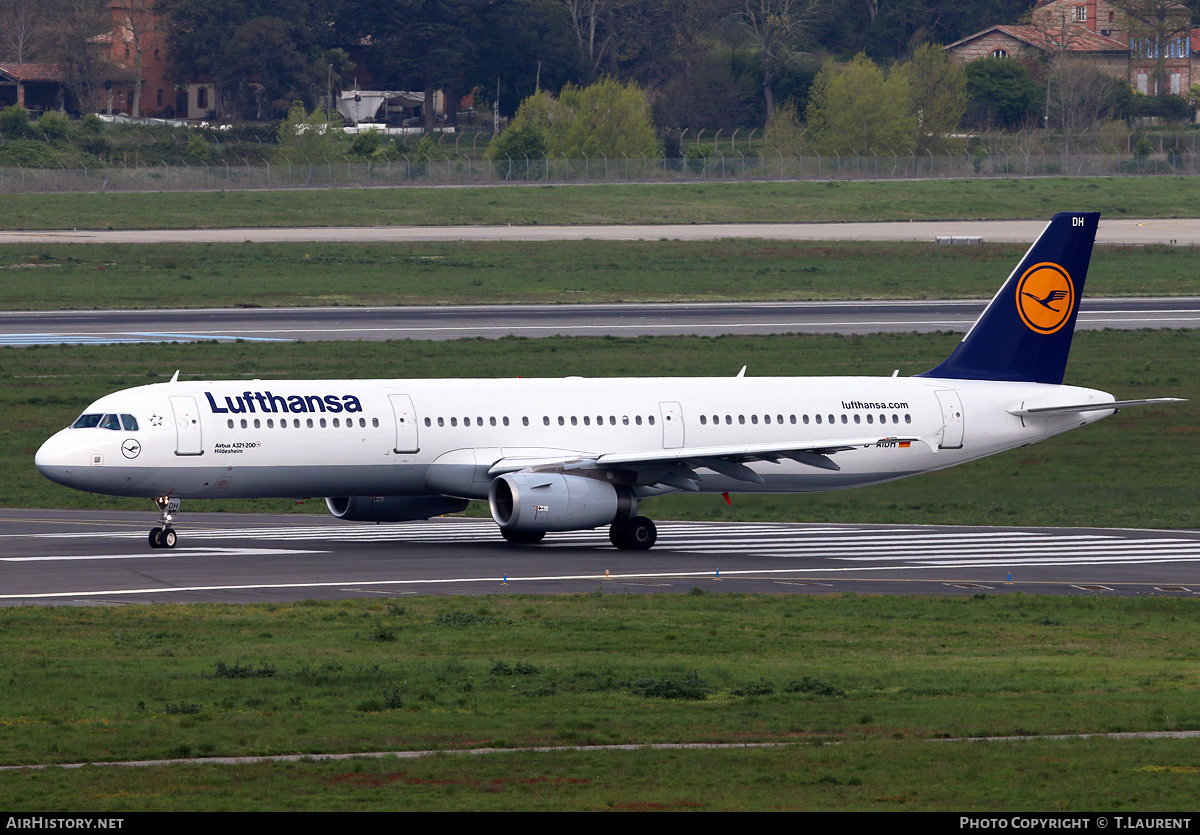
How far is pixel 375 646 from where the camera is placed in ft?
96.8

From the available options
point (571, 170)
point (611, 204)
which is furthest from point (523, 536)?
point (571, 170)

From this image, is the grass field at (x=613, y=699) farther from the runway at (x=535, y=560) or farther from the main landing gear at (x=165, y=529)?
the main landing gear at (x=165, y=529)

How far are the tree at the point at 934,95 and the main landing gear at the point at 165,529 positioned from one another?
158 m

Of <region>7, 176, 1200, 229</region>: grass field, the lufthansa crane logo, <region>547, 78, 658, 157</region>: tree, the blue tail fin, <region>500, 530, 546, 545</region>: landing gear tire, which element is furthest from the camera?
<region>547, 78, 658, 157</region>: tree

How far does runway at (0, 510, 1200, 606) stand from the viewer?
3725cm

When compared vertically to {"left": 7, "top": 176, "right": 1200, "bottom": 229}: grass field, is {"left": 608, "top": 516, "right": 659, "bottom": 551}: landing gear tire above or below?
below

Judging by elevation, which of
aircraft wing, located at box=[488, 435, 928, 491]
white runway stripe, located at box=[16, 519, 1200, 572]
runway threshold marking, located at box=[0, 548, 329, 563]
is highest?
aircraft wing, located at box=[488, 435, 928, 491]

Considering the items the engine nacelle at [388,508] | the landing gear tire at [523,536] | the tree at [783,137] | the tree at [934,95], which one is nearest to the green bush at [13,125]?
the tree at [783,137]

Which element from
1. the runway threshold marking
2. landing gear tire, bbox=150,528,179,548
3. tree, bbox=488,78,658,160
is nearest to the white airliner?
landing gear tire, bbox=150,528,179,548

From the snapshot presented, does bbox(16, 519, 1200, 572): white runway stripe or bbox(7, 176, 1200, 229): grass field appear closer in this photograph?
bbox(16, 519, 1200, 572): white runway stripe

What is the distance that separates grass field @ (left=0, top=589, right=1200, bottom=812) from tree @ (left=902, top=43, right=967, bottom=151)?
530ft

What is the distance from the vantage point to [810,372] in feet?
234

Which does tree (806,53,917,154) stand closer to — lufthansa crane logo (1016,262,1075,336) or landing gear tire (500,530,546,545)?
lufthansa crane logo (1016,262,1075,336)

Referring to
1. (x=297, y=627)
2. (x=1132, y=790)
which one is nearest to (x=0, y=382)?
(x=297, y=627)
